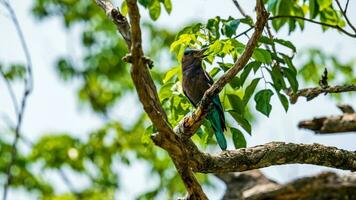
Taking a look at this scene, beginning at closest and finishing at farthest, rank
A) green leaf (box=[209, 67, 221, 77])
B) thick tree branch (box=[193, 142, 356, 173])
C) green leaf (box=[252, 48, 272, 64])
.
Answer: thick tree branch (box=[193, 142, 356, 173]) → green leaf (box=[252, 48, 272, 64]) → green leaf (box=[209, 67, 221, 77])

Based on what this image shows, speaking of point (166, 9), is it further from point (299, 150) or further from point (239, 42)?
point (299, 150)

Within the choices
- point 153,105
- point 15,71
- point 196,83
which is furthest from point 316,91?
point 15,71

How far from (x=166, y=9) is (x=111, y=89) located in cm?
847

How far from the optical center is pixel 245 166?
3.20 meters

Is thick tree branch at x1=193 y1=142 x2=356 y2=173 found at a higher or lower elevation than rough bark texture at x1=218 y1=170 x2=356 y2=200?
higher

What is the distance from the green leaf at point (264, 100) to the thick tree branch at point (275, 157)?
305 mm

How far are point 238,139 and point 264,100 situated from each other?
0.26 meters

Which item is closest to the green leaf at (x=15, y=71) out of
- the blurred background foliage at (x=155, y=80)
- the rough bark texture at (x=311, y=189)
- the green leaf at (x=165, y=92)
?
the blurred background foliage at (x=155, y=80)

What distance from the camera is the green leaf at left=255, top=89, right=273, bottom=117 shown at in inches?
141

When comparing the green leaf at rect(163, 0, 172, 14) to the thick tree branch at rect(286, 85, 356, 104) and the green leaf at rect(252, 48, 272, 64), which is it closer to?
the thick tree branch at rect(286, 85, 356, 104)

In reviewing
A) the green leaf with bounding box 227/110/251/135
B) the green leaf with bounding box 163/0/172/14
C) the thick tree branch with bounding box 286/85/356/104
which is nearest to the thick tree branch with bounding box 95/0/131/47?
the green leaf with bounding box 227/110/251/135

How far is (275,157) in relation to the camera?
10.8 feet

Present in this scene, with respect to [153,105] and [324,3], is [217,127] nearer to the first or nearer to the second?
[324,3]

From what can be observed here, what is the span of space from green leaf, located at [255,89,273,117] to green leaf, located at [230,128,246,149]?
17 centimetres
